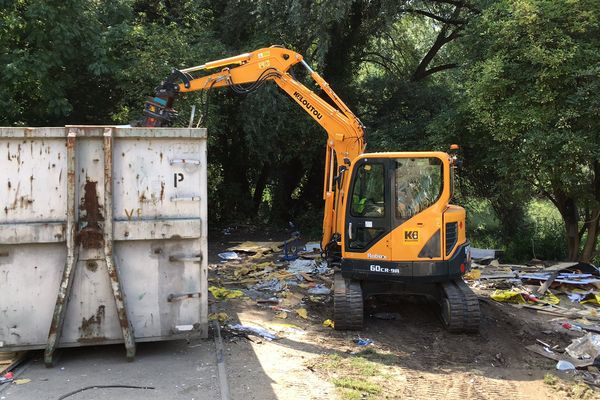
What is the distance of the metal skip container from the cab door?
2.72m

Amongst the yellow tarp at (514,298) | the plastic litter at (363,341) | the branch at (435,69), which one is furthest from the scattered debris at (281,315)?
the branch at (435,69)

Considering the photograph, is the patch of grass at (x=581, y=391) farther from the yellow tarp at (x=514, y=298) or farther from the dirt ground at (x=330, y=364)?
the yellow tarp at (x=514, y=298)

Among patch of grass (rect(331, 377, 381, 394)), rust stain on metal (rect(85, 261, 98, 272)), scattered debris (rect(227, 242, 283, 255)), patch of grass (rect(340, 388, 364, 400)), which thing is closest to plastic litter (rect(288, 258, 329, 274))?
scattered debris (rect(227, 242, 283, 255))

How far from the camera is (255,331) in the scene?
6.65m

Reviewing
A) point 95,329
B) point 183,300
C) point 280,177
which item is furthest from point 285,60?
point 280,177

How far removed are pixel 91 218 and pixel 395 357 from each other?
3.87m

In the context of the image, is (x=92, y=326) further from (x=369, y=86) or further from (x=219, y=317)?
(x=369, y=86)

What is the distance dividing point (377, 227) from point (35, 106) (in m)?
9.19

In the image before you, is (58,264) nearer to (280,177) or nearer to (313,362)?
(313,362)

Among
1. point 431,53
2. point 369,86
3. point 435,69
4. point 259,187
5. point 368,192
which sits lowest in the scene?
point 368,192

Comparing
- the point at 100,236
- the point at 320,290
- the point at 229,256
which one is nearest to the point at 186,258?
the point at 100,236

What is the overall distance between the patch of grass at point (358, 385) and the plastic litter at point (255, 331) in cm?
148

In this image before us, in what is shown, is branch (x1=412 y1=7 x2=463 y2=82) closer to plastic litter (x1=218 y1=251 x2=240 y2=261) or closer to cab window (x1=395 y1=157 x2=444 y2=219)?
plastic litter (x1=218 y1=251 x2=240 y2=261)

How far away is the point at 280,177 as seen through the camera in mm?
20609
